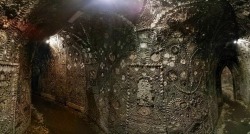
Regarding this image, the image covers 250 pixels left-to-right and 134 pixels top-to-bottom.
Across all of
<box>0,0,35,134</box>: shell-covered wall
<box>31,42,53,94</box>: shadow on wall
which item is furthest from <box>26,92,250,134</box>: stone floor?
<box>31,42,53,94</box>: shadow on wall

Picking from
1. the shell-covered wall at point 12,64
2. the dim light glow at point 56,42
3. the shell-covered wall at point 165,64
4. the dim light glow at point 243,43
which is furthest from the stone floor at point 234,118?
the dim light glow at point 56,42

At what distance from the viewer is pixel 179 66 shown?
151 inches

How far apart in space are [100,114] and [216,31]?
2780 mm

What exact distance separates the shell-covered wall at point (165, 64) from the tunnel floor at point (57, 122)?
877 mm

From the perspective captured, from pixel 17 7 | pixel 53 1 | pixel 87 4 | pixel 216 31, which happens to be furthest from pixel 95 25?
pixel 216 31

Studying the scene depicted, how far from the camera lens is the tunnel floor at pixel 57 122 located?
4954mm

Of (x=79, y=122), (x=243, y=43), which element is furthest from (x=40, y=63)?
(x=243, y=43)

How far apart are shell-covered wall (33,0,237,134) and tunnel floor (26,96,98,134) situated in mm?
877

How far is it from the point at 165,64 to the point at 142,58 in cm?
37

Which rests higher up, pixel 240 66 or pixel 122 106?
pixel 240 66

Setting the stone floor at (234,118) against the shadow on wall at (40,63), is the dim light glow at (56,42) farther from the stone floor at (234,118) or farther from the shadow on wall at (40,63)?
the stone floor at (234,118)

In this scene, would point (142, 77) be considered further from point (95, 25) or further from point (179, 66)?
point (95, 25)

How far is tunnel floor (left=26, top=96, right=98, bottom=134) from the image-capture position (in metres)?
4.95

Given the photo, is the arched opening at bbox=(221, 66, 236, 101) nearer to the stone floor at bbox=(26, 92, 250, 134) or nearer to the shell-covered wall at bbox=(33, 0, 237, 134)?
the stone floor at bbox=(26, 92, 250, 134)
